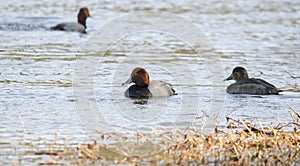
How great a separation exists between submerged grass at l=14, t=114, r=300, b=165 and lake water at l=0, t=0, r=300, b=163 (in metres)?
0.64

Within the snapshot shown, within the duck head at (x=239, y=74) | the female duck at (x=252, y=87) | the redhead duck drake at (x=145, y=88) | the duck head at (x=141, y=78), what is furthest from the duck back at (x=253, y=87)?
the duck head at (x=141, y=78)

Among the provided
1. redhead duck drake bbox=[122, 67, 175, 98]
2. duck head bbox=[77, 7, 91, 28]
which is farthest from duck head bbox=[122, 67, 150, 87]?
duck head bbox=[77, 7, 91, 28]

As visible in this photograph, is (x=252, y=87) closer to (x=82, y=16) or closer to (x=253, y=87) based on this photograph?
(x=253, y=87)

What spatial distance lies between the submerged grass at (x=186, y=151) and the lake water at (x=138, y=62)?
2.11 feet

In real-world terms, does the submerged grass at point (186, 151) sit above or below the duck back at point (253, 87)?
below

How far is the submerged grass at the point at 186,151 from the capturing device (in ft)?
23.6

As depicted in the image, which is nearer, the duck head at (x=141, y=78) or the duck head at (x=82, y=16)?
the duck head at (x=141, y=78)

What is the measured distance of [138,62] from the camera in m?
14.1

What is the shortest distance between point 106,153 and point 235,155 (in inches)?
50.1

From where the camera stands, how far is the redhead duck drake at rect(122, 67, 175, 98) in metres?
11.4

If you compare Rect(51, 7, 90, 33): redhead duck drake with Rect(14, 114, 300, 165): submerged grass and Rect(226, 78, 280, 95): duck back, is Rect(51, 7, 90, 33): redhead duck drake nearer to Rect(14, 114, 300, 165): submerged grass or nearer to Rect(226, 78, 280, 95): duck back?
Rect(226, 78, 280, 95): duck back

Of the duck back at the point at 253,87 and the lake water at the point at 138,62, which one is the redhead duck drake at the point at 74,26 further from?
the duck back at the point at 253,87

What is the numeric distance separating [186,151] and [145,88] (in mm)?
4379

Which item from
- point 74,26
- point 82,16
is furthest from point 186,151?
point 82,16
